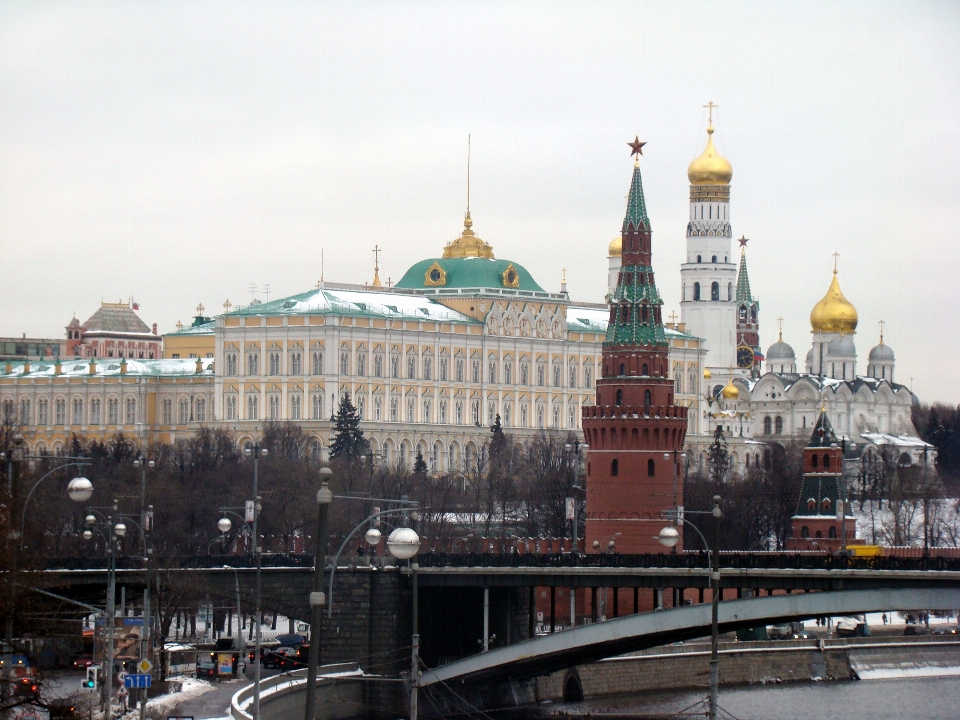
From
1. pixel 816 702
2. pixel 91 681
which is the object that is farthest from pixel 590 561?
pixel 91 681

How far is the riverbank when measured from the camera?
98.7 meters

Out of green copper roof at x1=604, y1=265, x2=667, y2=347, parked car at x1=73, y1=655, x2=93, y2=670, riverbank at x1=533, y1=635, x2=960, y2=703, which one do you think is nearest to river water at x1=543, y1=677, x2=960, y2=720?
riverbank at x1=533, y1=635, x2=960, y2=703

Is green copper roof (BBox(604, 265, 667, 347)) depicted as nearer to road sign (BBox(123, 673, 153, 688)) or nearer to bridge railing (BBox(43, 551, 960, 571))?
bridge railing (BBox(43, 551, 960, 571))

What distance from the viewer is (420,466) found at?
576 feet

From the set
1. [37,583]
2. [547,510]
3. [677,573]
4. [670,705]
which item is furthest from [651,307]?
[37,583]

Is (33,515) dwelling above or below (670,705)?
above

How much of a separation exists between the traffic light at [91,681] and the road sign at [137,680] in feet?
13.1

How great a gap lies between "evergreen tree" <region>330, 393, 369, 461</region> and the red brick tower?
1681 inches

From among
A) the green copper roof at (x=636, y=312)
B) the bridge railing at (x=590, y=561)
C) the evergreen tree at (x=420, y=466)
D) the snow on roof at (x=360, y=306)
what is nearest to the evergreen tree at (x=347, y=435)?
the evergreen tree at (x=420, y=466)

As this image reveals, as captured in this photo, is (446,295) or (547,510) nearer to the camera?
(547,510)

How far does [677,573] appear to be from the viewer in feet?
283

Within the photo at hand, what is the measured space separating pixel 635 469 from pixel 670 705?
25816 millimetres

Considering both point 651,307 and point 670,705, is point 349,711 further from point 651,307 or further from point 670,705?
point 651,307

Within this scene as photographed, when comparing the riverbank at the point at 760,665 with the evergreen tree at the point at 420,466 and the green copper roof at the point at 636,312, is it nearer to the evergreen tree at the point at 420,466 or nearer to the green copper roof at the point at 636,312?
the green copper roof at the point at 636,312
